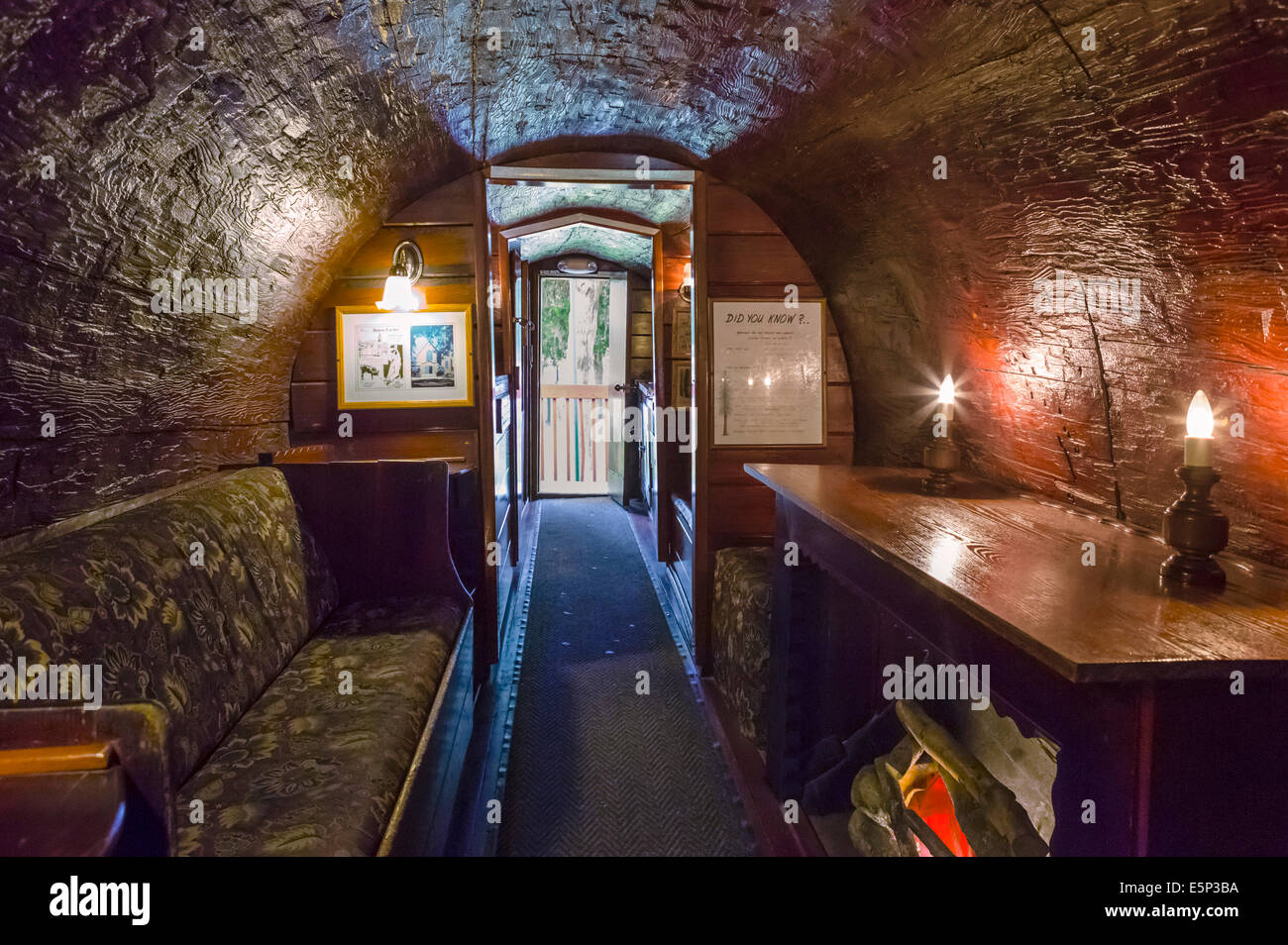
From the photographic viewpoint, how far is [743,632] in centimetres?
280

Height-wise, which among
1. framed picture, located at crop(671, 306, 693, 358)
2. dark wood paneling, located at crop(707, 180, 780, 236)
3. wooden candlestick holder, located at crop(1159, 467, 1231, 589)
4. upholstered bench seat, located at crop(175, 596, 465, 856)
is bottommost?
upholstered bench seat, located at crop(175, 596, 465, 856)

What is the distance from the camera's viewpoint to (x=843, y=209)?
259 cm

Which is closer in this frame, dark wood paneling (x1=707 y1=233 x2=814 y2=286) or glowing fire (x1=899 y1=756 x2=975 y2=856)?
glowing fire (x1=899 y1=756 x2=975 y2=856)

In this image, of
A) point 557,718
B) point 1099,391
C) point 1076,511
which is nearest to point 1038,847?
point 1076,511

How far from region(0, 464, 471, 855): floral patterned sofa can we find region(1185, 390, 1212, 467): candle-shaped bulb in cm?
154

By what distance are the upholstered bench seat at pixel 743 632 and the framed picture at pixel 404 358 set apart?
1410 millimetres

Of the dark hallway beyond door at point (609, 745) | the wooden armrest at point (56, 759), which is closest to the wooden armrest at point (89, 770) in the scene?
the wooden armrest at point (56, 759)

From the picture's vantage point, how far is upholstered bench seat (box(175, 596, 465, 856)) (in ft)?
4.20

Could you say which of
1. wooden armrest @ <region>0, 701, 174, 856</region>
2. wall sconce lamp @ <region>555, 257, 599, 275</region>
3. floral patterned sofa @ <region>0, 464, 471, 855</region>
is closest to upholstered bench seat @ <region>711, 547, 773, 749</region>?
floral patterned sofa @ <region>0, 464, 471, 855</region>

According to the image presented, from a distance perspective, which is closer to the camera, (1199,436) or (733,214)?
(1199,436)

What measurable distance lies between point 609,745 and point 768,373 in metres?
1.70

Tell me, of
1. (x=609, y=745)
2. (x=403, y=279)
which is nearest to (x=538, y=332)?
(x=403, y=279)

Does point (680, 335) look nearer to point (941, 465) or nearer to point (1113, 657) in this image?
point (941, 465)

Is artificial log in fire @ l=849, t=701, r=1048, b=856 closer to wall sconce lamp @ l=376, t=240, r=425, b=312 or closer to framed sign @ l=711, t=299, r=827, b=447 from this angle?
framed sign @ l=711, t=299, r=827, b=447
